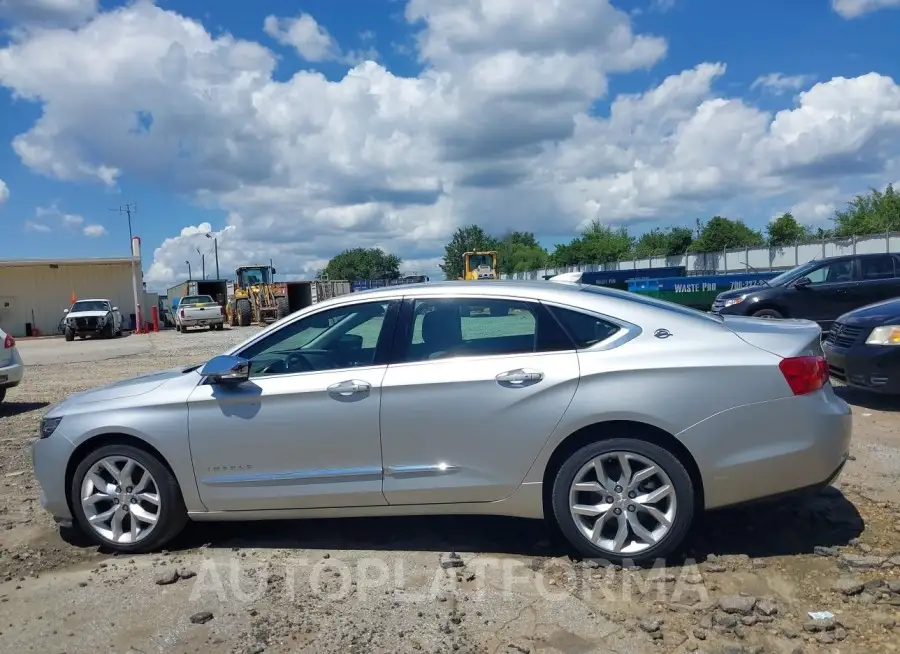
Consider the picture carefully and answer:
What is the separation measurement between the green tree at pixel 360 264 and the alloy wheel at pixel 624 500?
128m

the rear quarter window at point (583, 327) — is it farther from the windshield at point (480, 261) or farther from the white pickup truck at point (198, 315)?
the windshield at point (480, 261)

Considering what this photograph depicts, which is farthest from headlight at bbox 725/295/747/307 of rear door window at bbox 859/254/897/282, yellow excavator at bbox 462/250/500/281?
yellow excavator at bbox 462/250/500/281

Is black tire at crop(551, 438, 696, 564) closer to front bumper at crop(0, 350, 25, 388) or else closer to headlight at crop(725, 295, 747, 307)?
front bumper at crop(0, 350, 25, 388)

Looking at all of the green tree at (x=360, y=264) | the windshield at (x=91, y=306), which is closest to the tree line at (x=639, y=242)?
the green tree at (x=360, y=264)

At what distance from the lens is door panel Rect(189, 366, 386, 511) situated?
427 centimetres

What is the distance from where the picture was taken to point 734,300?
1363 cm

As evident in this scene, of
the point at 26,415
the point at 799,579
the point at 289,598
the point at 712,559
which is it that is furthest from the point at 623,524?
the point at 26,415

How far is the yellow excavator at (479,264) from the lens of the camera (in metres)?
39.3

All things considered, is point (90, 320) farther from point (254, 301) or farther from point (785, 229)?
point (785, 229)

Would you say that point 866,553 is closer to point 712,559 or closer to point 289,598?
point 712,559

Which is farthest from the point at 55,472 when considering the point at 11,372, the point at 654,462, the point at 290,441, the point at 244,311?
the point at 244,311

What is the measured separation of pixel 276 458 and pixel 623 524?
6.52 ft

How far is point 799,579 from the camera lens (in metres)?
3.87

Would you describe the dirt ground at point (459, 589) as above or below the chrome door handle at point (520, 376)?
below
